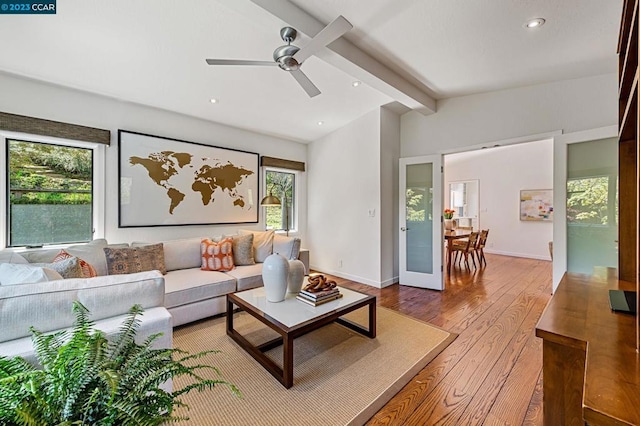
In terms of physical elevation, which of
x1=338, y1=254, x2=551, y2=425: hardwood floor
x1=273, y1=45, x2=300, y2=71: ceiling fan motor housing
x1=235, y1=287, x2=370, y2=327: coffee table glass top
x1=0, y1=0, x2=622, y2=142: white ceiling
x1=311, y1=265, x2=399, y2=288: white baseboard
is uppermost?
x1=0, y1=0, x2=622, y2=142: white ceiling

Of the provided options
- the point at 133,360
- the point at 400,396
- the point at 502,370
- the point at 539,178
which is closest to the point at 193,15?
the point at 133,360

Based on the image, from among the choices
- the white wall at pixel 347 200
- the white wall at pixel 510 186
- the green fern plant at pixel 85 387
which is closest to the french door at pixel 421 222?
the white wall at pixel 347 200

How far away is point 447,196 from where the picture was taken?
827 cm

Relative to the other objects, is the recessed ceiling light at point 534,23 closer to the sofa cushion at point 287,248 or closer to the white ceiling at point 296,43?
the white ceiling at point 296,43

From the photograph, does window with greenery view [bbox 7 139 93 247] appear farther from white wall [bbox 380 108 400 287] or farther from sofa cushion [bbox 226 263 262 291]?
white wall [bbox 380 108 400 287]

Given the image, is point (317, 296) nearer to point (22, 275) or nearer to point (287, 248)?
point (287, 248)

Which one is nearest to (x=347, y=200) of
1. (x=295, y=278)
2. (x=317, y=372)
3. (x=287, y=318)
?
(x=295, y=278)

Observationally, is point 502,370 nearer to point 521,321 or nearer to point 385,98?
point 521,321

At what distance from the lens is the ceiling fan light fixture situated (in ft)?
7.29

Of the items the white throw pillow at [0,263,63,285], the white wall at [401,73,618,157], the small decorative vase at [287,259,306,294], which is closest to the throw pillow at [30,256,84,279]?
the white throw pillow at [0,263,63,285]

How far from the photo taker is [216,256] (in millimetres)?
3416

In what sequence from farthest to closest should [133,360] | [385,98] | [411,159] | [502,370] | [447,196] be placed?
[447,196]
[411,159]
[385,98]
[502,370]
[133,360]

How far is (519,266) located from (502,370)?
14.8 feet

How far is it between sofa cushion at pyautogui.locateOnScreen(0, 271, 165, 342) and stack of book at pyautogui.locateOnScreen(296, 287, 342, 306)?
3.77ft
